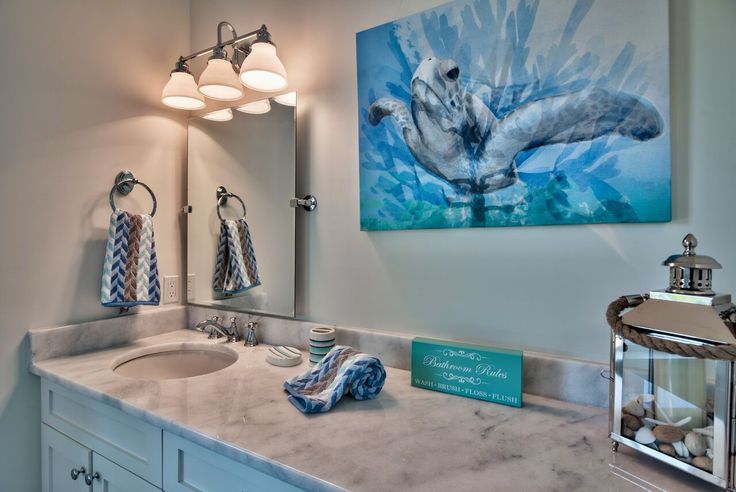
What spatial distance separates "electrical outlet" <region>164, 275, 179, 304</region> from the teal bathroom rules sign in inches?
44.2

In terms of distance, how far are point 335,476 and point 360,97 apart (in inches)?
41.2

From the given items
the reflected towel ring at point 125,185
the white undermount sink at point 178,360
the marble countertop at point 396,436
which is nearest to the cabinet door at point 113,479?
the marble countertop at point 396,436

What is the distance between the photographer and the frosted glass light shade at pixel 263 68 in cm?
133

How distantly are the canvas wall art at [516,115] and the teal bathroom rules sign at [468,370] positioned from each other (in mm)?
329

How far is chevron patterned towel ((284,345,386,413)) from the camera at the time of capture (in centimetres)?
94

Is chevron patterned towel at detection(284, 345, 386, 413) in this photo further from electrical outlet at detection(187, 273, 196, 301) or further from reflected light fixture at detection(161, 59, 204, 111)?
reflected light fixture at detection(161, 59, 204, 111)

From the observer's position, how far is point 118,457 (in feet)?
3.46

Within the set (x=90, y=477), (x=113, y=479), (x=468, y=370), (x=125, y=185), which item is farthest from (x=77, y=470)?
(x=468, y=370)

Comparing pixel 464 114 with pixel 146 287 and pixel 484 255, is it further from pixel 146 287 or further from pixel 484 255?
pixel 146 287

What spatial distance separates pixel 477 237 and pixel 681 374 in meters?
0.54

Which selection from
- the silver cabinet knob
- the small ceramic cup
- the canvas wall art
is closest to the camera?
the canvas wall art

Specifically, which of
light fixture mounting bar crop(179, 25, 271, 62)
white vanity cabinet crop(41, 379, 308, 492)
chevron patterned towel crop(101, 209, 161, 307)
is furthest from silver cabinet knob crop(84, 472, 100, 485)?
light fixture mounting bar crop(179, 25, 271, 62)

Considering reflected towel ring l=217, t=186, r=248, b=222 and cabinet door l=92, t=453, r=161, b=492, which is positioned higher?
reflected towel ring l=217, t=186, r=248, b=222

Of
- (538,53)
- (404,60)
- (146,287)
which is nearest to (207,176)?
(146,287)
